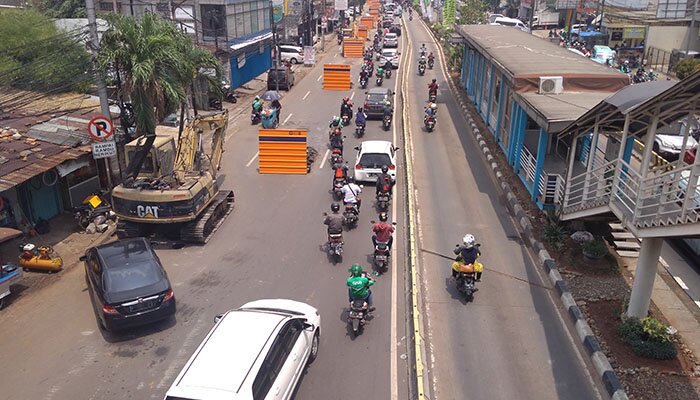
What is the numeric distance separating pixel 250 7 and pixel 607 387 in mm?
35353

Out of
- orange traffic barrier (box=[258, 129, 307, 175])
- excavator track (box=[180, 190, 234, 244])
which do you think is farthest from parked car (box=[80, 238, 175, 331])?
orange traffic barrier (box=[258, 129, 307, 175])

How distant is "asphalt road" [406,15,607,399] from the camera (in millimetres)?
10906

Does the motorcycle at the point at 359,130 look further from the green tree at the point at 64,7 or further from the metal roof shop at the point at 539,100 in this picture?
the green tree at the point at 64,7

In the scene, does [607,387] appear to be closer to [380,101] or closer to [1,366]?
[1,366]

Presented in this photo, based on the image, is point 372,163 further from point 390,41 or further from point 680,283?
point 390,41

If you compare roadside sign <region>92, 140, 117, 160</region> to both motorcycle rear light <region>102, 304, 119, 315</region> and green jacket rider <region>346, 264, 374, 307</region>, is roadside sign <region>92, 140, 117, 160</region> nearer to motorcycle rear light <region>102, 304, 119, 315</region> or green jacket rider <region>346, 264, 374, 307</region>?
motorcycle rear light <region>102, 304, 119, 315</region>

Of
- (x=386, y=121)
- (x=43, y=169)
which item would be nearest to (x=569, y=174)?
(x=43, y=169)

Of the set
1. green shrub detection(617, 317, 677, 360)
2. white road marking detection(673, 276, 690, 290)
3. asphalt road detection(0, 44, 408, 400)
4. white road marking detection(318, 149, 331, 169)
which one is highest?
green shrub detection(617, 317, 677, 360)

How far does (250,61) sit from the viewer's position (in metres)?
41.2

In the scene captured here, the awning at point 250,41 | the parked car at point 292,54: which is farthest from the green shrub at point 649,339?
the parked car at point 292,54

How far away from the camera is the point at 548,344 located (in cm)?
1212

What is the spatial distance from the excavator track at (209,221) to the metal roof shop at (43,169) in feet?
13.0

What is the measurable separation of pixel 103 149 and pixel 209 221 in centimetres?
349

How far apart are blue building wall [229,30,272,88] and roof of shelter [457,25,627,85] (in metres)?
14.0
